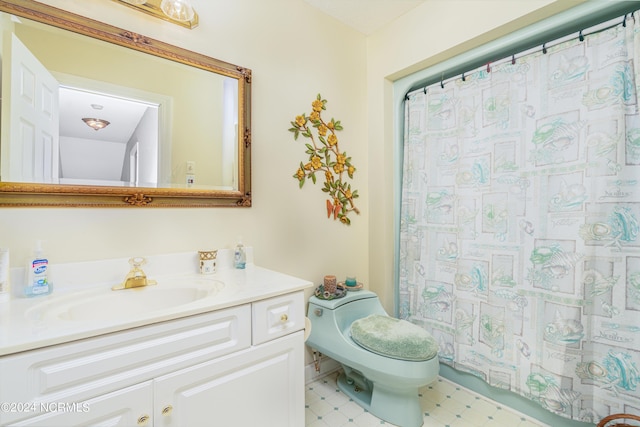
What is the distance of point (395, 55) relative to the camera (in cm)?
203

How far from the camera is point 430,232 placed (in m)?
Result: 1.95

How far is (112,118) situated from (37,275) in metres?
0.67

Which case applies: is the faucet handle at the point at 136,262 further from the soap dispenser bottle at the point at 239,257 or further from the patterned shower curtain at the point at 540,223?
the patterned shower curtain at the point at 540,223

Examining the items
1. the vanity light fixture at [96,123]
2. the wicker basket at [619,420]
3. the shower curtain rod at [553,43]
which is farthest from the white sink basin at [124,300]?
the shower curtain rod at [553,43]

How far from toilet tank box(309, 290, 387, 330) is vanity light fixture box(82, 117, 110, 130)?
140cm

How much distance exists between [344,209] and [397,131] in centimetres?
72

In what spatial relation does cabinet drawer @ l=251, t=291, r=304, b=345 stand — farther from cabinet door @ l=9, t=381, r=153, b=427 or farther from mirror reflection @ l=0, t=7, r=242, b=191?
mirror reflection @ l=0, t=7, r=242, b=191

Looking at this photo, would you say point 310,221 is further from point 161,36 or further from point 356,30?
point 356,30

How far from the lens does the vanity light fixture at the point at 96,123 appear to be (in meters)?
1.18

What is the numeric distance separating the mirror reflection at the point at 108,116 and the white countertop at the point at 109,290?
369 mm

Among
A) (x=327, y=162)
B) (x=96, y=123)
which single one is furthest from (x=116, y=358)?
(x=327, y=162)

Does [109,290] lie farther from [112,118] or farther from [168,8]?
[168,8]

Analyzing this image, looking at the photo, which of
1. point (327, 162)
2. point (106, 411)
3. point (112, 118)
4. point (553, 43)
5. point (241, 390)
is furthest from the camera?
point (327, 162)

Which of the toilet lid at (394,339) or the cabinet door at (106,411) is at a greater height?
the cabinet door at (106,411)
